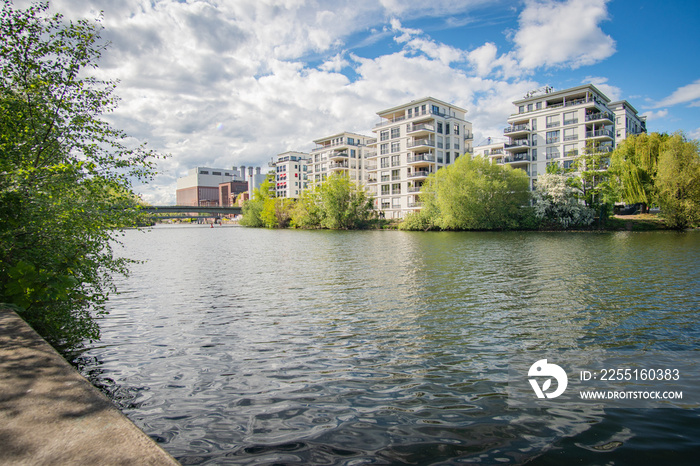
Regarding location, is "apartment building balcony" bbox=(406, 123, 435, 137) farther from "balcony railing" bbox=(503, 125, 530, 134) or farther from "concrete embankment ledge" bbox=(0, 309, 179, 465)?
"concrete embankment ledge" bbox=(0, 309, 179, 465)

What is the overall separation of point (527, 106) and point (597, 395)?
8499cm

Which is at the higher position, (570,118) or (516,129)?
(570,118)

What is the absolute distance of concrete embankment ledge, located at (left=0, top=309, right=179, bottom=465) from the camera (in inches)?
118

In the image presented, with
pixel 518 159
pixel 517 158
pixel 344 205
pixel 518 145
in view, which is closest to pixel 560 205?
pixel 518 159

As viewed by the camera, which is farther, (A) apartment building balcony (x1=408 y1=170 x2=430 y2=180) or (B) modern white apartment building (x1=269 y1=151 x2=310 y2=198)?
(B) modern white apartment building (x1=269 y1=151 x2=310 y2=198)

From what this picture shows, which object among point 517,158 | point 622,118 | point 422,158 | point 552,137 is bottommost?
point 517,158

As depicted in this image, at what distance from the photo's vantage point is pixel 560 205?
5941 centimetres

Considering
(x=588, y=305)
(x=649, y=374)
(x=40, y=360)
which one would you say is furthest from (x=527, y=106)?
(x=40, y=360)

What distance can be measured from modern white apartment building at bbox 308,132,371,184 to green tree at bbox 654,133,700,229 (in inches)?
2874

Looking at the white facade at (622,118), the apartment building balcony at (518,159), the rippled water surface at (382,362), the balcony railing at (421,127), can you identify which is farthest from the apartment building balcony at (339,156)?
the rippled water surface at (382,362)

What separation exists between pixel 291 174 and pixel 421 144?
2971 inches

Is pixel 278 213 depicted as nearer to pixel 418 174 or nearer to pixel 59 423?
pixel 418 174

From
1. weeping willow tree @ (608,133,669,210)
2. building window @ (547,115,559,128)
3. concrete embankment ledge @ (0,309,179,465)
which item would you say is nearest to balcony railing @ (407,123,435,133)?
building window @ (547,115,559,128)

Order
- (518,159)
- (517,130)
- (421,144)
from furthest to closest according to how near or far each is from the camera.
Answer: (421,144), (518,159), (517,130)
